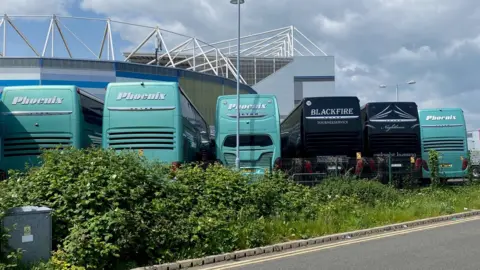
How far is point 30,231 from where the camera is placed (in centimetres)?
780

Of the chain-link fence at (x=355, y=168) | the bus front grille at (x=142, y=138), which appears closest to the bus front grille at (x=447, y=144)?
the chain-link fence at (x=355, y=168)

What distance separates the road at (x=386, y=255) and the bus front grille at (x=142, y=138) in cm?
696

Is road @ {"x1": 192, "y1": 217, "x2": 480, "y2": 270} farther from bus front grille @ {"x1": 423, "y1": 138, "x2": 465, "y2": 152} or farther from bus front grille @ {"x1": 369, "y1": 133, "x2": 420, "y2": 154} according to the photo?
bus front grille @ {"x1": 423, "y1": 138, "x2": 465, "y2": 152}

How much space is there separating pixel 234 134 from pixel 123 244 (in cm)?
1149

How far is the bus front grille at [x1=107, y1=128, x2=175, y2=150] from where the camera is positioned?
15.9 m

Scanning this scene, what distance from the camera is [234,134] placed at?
64.5 ft

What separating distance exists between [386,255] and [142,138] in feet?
29.5

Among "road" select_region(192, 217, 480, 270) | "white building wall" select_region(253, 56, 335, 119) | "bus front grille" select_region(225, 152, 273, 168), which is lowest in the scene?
"road" select_region(192, 217, 480, 270)

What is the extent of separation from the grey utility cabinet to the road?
8.69ft

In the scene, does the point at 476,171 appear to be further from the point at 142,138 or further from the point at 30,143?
the point at 30,143

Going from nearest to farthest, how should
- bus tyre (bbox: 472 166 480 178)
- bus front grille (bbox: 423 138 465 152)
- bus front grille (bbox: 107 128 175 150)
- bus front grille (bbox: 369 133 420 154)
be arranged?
bus front grille (bbox: 107 128 175 150), bus front grille (bbox: 369 133 420 154), bus tyre (bbox: 472 166 480 178), bus front grille (bbox: 423 138 465 152)

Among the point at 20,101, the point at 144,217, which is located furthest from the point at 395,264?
the point at 20,101

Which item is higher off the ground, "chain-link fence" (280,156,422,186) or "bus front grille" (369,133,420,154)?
"bus front grille" (369,133,420,154)

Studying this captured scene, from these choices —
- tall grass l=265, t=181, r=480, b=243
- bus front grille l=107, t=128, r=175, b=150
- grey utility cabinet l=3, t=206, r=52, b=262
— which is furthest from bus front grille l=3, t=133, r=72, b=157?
grey utility cabinet l=3, t=206, r=52, b=262
